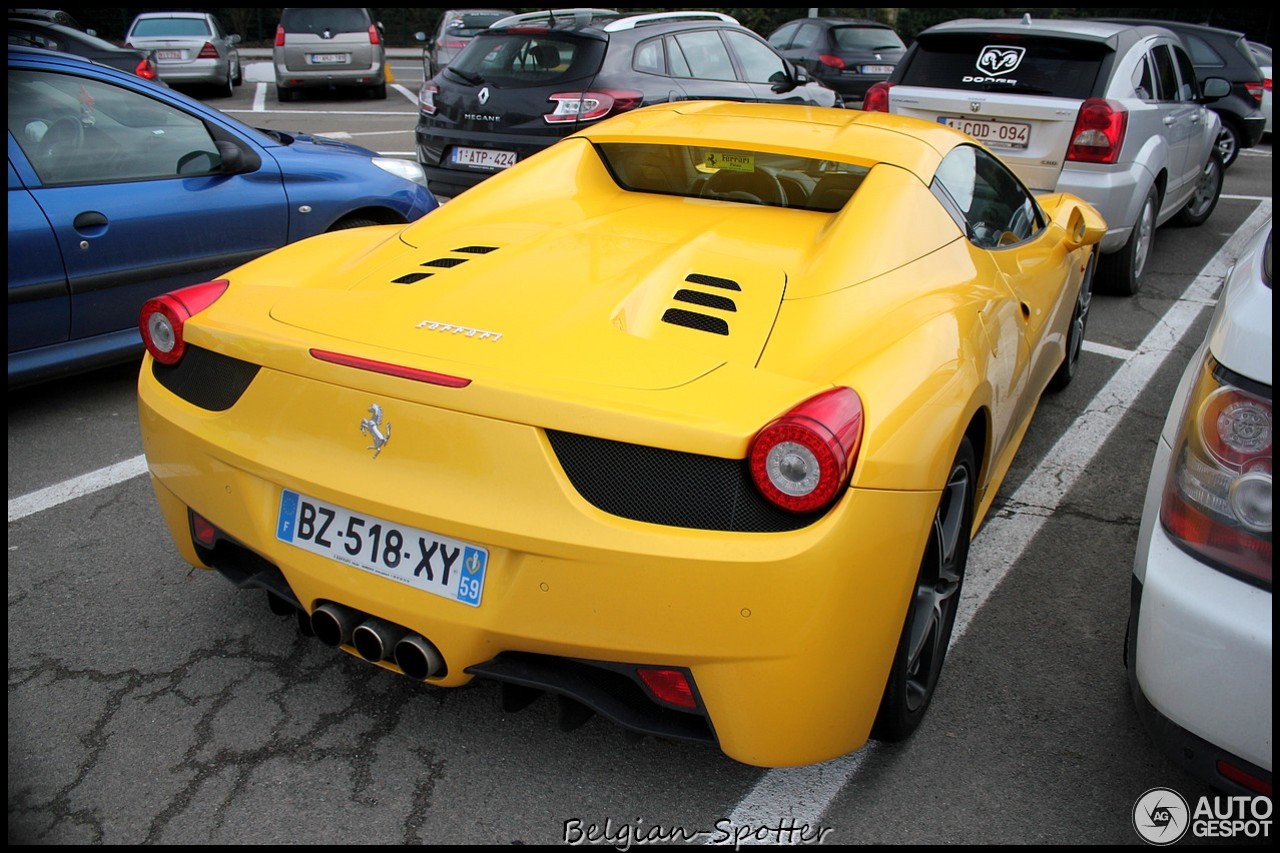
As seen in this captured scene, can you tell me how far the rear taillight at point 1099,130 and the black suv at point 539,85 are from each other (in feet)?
8.95

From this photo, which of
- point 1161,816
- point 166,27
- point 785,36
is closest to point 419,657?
point 1161,816

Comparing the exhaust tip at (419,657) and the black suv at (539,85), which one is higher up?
the black suv at (539,85)

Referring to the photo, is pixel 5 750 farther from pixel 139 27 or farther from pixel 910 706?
pixel 139 27

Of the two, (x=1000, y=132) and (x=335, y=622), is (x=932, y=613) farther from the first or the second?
(x=1000, y=132)

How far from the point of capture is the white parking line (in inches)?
87.1

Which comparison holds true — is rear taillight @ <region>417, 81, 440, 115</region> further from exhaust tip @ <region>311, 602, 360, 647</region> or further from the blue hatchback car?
exhaust tip @ <region>311, 602, 360, 647</region>

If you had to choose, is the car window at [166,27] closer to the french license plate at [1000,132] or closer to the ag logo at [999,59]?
the ag logo at [999,59]

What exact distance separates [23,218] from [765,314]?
3068 mm

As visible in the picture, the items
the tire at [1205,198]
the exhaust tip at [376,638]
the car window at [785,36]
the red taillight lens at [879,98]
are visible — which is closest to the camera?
the exhaust tip at [376,638]

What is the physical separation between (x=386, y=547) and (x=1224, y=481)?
1.57 metres

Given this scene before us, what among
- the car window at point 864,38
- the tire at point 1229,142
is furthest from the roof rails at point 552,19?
the car window at point 864,38

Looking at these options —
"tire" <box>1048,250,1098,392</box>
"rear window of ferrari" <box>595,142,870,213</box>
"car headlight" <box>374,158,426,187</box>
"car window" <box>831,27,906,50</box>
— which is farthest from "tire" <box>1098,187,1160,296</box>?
"car window" <box>831,27,906,50</box>

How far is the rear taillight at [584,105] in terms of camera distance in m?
6.66

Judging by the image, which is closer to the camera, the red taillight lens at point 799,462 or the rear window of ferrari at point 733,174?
the red taillight lens at point 799,462
